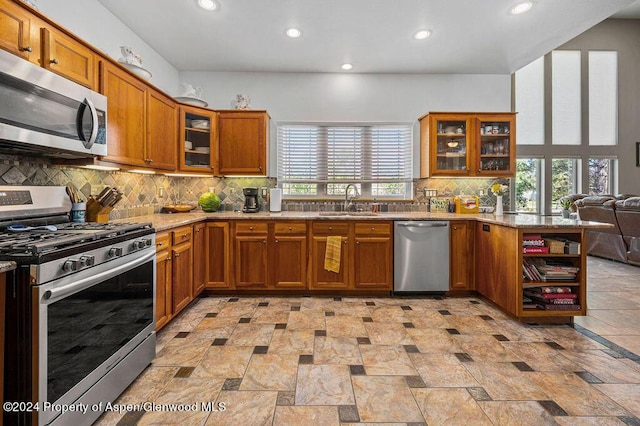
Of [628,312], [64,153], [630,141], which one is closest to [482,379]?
[628,312]

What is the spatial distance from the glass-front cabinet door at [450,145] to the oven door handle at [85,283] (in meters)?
3.45

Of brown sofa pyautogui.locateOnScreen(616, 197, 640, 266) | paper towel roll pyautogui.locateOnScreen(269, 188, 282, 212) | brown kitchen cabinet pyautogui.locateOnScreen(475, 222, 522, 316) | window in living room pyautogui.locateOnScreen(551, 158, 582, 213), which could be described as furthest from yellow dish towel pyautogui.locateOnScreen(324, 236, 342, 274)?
window in living room pyautogui.locateOnScreen(551, 158, 582, 213)

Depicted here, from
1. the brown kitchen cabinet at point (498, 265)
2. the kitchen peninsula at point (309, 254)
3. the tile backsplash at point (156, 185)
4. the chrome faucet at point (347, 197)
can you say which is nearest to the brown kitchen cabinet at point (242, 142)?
the tile backsplash at point (156, 185)

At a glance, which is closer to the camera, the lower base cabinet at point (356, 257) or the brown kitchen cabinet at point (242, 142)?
the lower base cabinet at point (356, 257)

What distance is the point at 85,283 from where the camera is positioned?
1.49 m

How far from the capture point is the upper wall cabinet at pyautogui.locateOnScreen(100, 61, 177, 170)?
2.37 m

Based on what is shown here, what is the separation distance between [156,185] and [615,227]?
23.4 ft

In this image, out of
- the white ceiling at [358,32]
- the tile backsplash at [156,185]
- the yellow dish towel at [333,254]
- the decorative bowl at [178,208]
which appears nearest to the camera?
the tile backsplash at [156,185]

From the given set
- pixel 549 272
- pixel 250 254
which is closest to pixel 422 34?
pixel 549 272

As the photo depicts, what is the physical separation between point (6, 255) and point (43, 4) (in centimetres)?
209

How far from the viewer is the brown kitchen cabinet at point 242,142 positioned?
12.7 feet

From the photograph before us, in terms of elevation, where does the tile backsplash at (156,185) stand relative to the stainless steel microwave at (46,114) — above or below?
below

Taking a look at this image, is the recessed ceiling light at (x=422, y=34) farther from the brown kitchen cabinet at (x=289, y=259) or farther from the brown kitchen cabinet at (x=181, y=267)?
the brown kitchen cabinet at (x=181, y=267)

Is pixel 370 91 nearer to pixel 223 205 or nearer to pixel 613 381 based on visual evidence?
pixel 223 205
